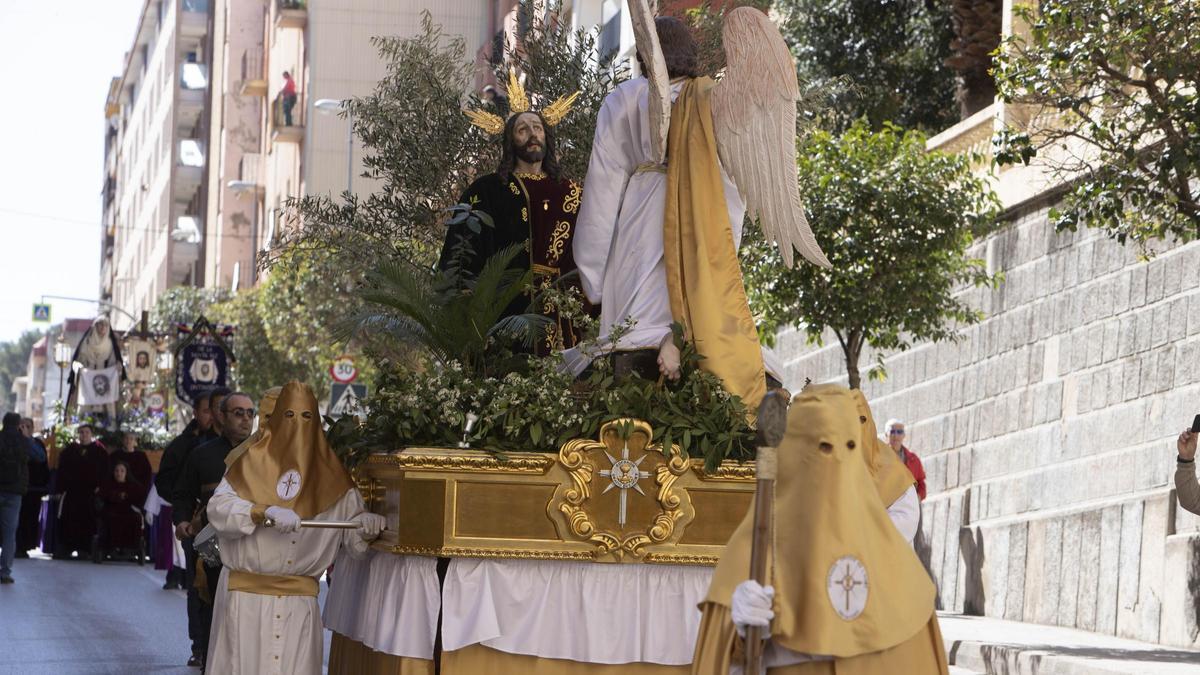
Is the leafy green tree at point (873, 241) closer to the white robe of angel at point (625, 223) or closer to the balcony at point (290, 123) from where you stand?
the white robe of angel at point (625, 223)

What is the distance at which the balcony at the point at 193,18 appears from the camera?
276 feet

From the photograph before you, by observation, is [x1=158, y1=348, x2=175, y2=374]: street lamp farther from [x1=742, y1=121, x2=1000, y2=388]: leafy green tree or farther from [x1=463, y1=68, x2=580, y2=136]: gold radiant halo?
[x1=463, y1=68, x2=580, y2=136]: gold radiant halo

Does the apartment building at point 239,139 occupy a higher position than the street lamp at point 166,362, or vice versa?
the apartment building at point 239,139

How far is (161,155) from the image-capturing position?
297 feet

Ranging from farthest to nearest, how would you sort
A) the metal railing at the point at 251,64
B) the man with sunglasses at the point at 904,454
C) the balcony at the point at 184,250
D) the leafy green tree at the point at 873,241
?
the balcony at the point at 184,250 < the metal railing at the point at 251,64 < the leafy green tree at the point at 873,241 < the man with sunglasses at the point at 904,454

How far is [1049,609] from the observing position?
16.8m

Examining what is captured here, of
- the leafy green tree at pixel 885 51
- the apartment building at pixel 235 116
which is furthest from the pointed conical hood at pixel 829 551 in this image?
the leafy green tree at pixel 885 51

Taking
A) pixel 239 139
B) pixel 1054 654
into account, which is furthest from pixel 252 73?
pixel 1054 654

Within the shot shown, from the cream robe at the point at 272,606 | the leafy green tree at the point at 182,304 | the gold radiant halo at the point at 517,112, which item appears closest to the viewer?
the cream robe at the point at 272,606

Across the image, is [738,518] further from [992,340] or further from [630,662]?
[992,340]

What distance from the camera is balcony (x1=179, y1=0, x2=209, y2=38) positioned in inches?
3312

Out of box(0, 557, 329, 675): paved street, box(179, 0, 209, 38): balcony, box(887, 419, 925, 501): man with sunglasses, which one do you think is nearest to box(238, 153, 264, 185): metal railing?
box(179, 0, 209, 38): balcony

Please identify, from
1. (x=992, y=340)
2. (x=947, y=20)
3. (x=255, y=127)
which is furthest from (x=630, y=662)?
(x=255, y=127)

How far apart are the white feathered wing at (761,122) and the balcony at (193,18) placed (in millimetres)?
78812
